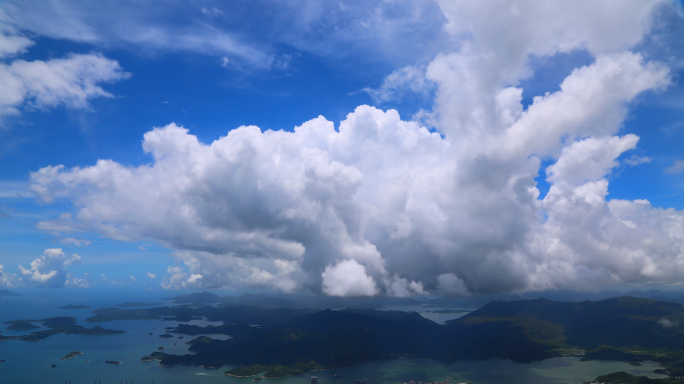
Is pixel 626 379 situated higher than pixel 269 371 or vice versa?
pixel 626 379

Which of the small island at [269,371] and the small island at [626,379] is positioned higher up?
the small island at [626,379]

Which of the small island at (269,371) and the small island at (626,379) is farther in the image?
the small island at (269,371)

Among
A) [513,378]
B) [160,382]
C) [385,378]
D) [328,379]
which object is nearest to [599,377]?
[513,378]

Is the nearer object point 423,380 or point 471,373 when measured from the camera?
point 423,380

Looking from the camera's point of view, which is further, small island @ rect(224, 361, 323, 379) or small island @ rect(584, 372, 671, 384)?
small island @ rect(224, 361, 323, 379)

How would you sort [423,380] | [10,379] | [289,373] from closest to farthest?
[10,379] < [423,380] < [289,373]

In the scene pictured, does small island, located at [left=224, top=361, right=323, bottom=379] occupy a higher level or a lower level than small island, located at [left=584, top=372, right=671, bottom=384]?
lower

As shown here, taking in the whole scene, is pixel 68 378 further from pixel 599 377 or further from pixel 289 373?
pixel 599 377

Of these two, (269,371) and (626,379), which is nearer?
(626,379)

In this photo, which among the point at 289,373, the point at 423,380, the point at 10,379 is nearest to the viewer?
the point at 10,379

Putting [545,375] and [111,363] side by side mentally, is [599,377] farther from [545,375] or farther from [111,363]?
[111,363]
